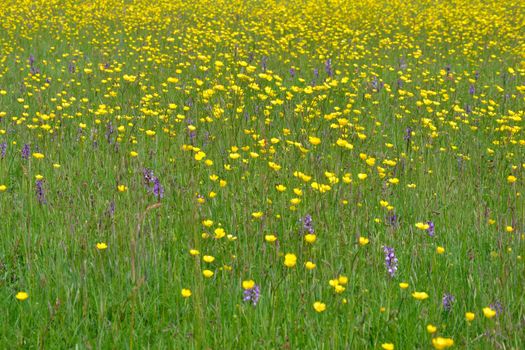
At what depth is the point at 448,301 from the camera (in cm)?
234

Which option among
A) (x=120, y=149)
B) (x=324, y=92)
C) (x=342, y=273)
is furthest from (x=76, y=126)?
(x=342, y=273)

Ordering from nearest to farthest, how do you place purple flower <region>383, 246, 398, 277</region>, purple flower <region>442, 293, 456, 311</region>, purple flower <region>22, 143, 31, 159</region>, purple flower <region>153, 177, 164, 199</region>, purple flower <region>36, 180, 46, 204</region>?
purple flower <region>442, 293, 456, 311</region>
purple flower <region>383, 246, 398, 277</region>
purple flower <region>36, 180, 46, 204</region>
purple flower <region>153, 177, 164, 199</region>
purple flower <region>22, 143, 31, 159</region>

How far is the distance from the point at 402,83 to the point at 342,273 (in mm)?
4396

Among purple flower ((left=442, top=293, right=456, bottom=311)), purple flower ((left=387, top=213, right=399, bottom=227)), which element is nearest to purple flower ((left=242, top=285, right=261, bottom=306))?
purple flower ((left=442, top=293, right=456, bottom=311))

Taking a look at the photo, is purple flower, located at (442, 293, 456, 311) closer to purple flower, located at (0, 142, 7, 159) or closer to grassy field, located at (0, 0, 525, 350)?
grassy field, located at (0, 0, 525, 350)

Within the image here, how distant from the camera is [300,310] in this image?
2182 millimetres

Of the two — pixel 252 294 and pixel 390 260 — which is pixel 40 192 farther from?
pixel 390 260

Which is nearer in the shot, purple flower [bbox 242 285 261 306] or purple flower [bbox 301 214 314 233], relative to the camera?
purple flower [bbox 242 285 261 306]

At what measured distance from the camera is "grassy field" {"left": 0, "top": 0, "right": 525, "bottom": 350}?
→ 2170mm

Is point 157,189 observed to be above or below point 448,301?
above

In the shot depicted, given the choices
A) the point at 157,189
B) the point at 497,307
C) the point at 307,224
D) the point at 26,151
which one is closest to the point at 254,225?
the point at 307,224

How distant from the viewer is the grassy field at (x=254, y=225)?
2.17m

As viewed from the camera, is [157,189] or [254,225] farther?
[157,189]

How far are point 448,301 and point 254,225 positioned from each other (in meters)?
1.09
